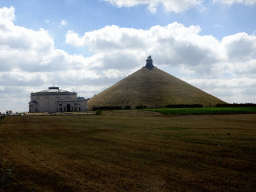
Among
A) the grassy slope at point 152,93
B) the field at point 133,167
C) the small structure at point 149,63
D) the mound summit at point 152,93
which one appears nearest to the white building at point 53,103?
the grassy slope at point 152,93

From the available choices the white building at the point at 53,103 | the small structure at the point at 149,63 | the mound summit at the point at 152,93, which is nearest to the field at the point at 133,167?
the white building at the point at 53,103

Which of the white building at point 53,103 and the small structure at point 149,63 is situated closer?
the white building at point 53,103

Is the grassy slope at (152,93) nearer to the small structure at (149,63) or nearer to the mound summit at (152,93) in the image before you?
the mound summit at (152,93)

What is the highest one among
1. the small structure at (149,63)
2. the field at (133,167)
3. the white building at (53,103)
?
the small structure at (149,63)

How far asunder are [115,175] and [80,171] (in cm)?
166

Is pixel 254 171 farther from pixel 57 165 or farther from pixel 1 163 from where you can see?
pixel 1 163

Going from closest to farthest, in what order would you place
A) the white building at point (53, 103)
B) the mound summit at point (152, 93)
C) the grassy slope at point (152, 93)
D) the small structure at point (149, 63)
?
the white building at point (53, 103) < the mound summit at point (152, 93) < the grassy slope at point (152, 93) < the small structure at point (149, 63)

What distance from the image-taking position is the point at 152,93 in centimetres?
15025

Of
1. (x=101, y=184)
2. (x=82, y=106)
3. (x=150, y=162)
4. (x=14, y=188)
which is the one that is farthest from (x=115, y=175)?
(x=82, y=106)

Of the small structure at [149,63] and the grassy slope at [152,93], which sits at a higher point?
the small structure at [149,63]

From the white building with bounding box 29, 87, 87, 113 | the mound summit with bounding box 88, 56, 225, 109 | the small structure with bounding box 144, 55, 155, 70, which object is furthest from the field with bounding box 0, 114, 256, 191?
the small structure with bounding box 144, 55, 155, 70

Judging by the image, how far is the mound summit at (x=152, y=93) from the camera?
459 ft

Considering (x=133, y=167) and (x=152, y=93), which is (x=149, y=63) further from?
(x=133, y=167)

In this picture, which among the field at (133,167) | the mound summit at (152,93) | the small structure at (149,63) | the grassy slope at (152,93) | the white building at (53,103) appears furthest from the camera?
the small structure at (149,63)
